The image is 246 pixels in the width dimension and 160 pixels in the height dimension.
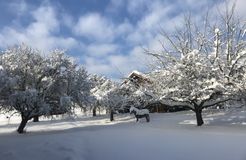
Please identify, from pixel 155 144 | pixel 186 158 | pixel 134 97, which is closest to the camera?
pixel 186 158

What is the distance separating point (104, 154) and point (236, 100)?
53.3 ft

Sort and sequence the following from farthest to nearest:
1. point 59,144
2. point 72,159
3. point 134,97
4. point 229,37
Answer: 1. point 134,97
2. point 229,37
3. point 59,144
4. point 72,159

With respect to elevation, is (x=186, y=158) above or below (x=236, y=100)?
below

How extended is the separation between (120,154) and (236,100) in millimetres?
15902

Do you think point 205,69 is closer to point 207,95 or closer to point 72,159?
point 207,95

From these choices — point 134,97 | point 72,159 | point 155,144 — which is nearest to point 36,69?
point 134,97

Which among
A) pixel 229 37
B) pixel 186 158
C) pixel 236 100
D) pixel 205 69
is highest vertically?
pixel 229 37

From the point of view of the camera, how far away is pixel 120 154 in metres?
14.0

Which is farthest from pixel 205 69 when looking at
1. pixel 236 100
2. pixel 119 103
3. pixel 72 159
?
pixel 119 103

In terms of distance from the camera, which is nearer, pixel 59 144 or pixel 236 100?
pixel 59 144

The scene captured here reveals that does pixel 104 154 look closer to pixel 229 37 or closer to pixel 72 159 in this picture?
pixel 72 159

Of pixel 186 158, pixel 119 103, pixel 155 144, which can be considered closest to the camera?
pixel 186 158

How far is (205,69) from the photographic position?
85.4 ft

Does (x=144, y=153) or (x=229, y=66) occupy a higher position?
(x=229, y=66)
